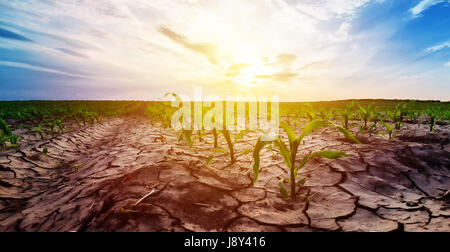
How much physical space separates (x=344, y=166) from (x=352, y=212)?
768 mm

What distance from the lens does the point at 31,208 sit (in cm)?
152

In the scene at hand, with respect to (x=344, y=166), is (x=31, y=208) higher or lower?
lower

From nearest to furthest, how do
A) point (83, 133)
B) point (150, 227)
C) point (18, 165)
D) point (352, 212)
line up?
point (150, 227) < point (352, 212) < point (18, 165) < point (83, 133)

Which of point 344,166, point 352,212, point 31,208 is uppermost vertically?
point 344,166

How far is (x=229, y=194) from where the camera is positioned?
1504 mm

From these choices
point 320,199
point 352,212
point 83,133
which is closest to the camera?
point 352,212

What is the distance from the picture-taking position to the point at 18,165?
7.77 ft

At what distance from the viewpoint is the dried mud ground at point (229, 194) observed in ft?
3.83

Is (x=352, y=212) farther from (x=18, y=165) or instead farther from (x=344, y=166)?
(x=18, y=165)

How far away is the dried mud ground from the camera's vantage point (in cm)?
117
